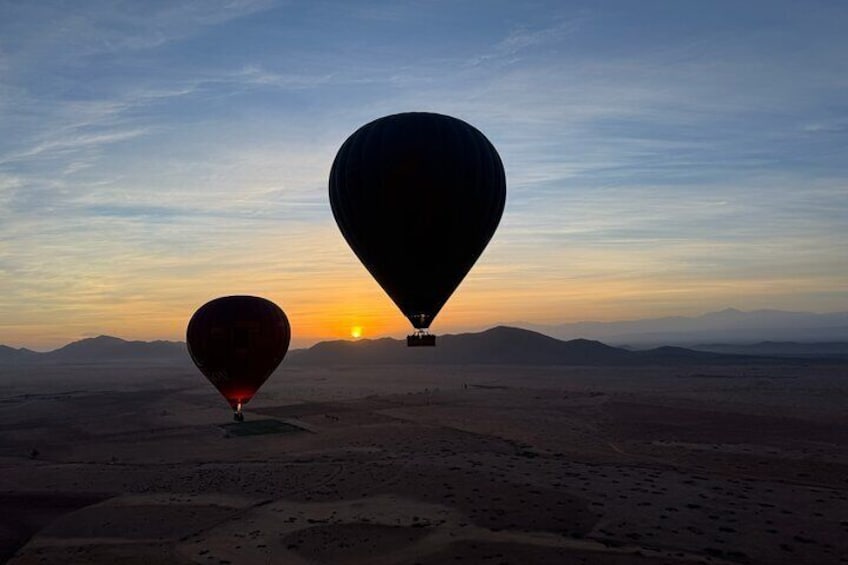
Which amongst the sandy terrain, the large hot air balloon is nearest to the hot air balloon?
the sandy terrain

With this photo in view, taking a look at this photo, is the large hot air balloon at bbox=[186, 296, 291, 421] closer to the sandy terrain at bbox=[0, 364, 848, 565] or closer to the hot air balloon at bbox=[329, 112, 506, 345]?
the sandy terrain at bbox=[0, 364, 848, 565]

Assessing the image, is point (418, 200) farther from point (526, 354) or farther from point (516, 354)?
point (516, 354)

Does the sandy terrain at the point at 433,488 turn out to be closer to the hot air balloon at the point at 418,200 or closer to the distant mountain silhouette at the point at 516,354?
the hot air balloon at the point at 418,200

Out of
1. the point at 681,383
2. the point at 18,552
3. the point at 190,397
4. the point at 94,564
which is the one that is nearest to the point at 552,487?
the point at 94,564

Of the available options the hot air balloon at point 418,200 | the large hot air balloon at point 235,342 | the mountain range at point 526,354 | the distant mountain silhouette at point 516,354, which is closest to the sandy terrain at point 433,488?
the large hot air balloon at point 235,342

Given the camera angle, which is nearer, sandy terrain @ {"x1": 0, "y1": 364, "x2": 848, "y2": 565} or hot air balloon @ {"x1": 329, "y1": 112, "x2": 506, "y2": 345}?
sandy terrain @ {"x1": 0, "y1": 364, "x2": 848, "y2": 565}

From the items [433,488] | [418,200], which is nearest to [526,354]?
[433,488]
